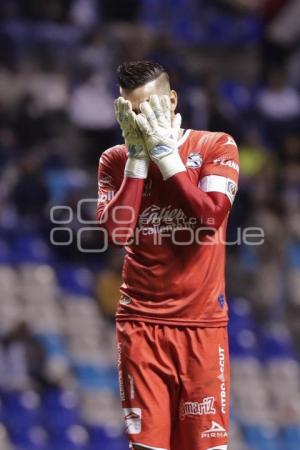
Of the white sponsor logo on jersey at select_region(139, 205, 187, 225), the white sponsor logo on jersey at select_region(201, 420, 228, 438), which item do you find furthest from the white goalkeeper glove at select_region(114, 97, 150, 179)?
the white sponsor logo on jersey at select_region(201, 420, 228, 438)

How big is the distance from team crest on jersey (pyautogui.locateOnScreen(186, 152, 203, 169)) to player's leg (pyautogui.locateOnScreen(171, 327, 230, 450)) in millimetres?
714

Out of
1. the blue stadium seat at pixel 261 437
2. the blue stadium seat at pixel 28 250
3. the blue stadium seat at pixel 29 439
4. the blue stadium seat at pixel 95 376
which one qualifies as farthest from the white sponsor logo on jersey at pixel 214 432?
the blue stadium seat at pixel 28 250

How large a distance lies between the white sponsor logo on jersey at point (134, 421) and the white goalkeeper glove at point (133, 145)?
103 centimetres

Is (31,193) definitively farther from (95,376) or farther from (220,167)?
(220,167)

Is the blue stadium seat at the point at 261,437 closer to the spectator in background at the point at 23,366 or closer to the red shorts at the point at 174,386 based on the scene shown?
the spectator in background at the point at 23,366

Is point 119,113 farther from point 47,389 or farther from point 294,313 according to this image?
point 294,313

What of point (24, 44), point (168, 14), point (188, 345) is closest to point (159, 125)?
point (188, 345)

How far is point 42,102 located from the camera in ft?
39.7

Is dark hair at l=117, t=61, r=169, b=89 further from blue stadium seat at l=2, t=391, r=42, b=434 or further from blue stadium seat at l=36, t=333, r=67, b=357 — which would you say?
blue stadium seat at l=36, t=333, r=67, b=357

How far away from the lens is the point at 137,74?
16.6ft

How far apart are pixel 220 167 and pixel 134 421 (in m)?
1.17

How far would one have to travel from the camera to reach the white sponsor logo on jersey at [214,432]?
518 centimetres

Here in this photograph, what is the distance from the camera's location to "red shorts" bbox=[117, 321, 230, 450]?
5.17 metres

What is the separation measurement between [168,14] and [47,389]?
5.89 metres
